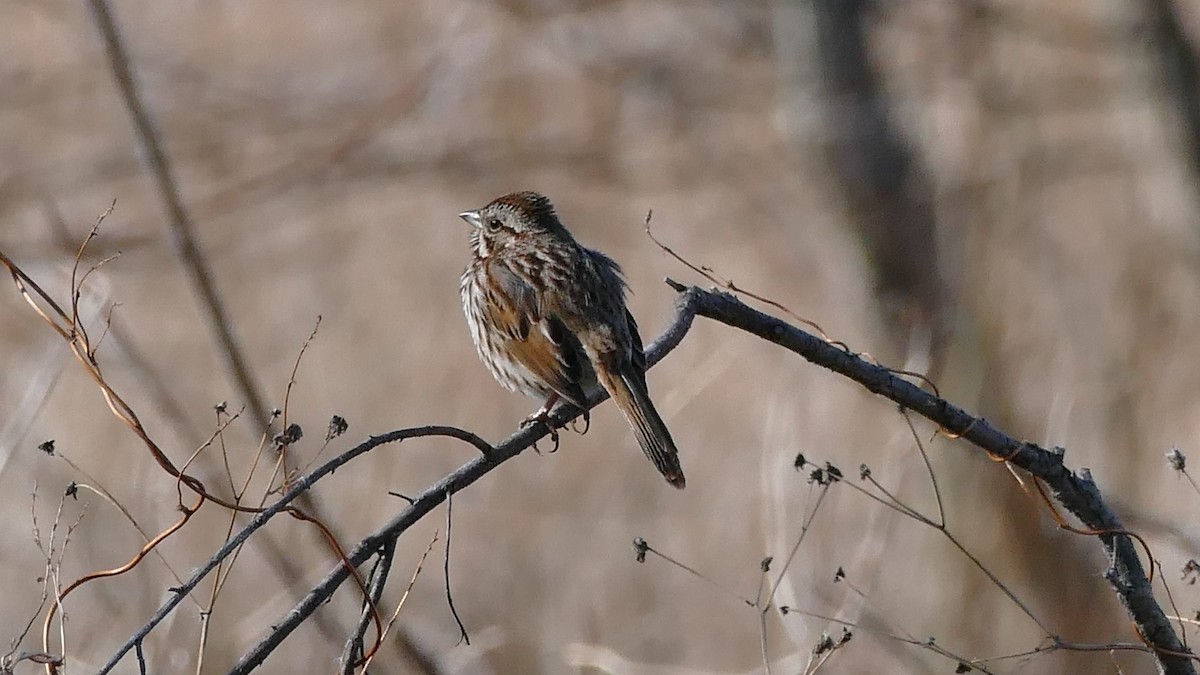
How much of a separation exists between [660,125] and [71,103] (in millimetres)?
4651

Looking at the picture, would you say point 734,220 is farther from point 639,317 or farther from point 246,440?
point 246,440

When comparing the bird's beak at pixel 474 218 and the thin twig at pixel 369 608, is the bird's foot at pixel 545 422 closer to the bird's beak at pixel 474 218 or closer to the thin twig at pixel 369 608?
the thin twig at pixel 369 608

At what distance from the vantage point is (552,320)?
455 centimetres

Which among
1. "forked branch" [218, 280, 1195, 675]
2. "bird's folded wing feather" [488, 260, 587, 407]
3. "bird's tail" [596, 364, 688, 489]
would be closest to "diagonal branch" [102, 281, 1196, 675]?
"forked branch" [218, 280, 1195, 675]

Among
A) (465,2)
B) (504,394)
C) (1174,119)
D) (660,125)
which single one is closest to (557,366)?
(1174,119)

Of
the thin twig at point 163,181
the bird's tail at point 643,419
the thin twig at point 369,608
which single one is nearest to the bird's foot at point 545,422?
the bird's tail at point 643,419

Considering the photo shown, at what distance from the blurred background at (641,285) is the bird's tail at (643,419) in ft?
4.62

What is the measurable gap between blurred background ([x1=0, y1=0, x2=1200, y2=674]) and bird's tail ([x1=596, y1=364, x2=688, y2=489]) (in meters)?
1.41

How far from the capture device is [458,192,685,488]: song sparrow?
412 centimetres

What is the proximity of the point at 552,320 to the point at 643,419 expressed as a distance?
0.74 m

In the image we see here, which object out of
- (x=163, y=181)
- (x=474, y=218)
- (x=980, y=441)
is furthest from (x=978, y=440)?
(x=163, y=181)

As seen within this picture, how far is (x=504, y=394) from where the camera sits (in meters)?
10.1

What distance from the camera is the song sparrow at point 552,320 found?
412cm

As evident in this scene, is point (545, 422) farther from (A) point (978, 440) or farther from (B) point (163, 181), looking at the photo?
(B) point (163, 181)
